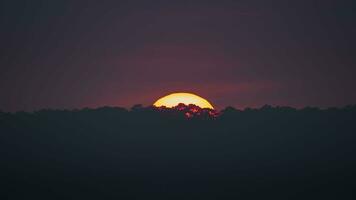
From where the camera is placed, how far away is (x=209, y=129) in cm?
11238

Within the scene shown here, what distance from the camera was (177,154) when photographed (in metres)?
102

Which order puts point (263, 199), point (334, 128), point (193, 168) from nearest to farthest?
1. point (263, 199)
2. point (193, 168)
3. point (334, 128)

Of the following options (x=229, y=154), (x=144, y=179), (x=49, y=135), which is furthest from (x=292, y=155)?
(x=49, y=135)

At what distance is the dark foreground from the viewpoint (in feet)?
288

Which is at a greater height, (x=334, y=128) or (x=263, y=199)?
(x=334, y=128)

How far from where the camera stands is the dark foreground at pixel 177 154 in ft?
288

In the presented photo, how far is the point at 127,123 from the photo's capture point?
389 ft

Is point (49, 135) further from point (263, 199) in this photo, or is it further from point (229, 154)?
point (263, 199)

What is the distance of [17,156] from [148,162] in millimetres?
20069

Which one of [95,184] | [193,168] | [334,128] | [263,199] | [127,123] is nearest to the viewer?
[263,199]

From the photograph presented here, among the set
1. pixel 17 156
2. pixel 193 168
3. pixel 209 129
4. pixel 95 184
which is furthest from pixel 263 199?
pixel 17 156

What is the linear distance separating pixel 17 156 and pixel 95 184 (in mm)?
17862

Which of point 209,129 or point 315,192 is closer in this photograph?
point 315,192

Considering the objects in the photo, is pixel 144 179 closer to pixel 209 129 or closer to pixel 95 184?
pixel 95 184
